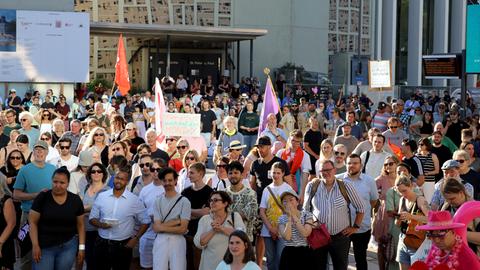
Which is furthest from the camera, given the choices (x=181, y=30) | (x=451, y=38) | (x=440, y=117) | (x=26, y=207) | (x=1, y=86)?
(x=451, y=38)

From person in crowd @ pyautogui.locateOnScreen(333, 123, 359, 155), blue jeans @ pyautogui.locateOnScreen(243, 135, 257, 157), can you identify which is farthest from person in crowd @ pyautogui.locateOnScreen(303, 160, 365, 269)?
blue jeans @ pyautogui.locateOnScreen(243, 135, 257, 157)

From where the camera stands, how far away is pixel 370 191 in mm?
10742

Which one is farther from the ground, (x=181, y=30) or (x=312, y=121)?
(x=181, y=30)

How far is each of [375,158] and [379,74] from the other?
1288cm

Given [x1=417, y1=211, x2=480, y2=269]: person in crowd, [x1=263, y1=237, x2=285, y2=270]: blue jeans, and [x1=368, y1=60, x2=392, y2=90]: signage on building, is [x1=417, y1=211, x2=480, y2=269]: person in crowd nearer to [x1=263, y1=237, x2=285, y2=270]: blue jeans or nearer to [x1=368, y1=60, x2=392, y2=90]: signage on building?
[x1=263, y1=237, x2=285, y2=270]: blue jeans

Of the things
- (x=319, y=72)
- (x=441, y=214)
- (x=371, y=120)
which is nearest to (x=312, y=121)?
(x=371, y=120)

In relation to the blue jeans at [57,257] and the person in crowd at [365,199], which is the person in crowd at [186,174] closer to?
the blue jeans at [57,257]

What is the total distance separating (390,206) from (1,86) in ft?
70.9

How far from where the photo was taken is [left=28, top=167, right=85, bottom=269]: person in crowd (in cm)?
952

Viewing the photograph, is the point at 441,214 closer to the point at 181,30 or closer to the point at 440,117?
the point at 440,117

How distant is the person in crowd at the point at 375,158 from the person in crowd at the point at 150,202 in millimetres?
3413

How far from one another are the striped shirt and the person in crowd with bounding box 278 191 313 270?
21 cm

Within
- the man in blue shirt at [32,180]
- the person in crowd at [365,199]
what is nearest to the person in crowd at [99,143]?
the man in blue shirt at [32,180]

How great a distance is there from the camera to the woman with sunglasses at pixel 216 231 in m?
9.32
